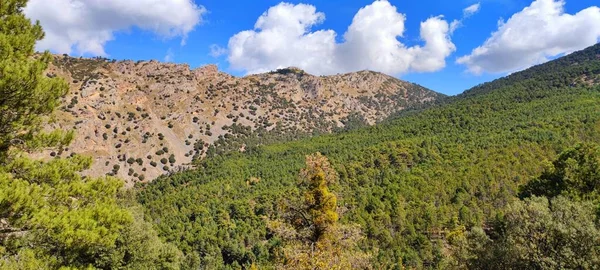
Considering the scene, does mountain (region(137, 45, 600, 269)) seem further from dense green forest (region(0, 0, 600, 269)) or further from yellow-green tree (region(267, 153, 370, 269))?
yellow-green tree (region(267, 153, 370, 269))

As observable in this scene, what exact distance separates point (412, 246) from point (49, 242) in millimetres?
70847

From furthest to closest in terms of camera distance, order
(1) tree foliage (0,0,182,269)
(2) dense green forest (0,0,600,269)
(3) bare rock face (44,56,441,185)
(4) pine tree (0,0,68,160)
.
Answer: (3) bare rock face (44,56,441,185) < (2) dense green forest (0,0,600,269) < (4) pine tree (0,0,68,160) < (1) tree foliage (0,0,182,269)

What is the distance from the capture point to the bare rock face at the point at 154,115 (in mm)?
113875

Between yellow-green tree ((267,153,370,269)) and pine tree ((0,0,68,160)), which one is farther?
yellow-green tree ((267,153,370,269))

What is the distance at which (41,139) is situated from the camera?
9664 millimetres

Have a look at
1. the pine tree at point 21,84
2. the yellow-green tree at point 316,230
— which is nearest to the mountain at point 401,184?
the yellow-green tree at point 316,230

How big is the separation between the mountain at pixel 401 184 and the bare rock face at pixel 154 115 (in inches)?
511

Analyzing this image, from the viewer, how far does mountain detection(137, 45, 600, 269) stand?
7138 cm

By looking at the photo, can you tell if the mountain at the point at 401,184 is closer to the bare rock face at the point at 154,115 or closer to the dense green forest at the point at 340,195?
the dense green forest at the point at 340,195

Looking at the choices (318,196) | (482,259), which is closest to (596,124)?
(482,259)

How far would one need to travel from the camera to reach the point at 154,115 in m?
139

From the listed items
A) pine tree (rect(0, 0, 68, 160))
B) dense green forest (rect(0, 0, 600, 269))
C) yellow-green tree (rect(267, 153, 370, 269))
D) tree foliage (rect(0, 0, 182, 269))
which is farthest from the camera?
yellow-green tree (rect(267, 153, 370, 269))

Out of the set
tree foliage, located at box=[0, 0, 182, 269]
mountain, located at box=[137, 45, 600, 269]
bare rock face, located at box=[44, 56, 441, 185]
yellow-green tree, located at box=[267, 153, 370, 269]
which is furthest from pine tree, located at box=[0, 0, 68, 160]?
bare rock face, located at box=[44, 56, 441, 185]

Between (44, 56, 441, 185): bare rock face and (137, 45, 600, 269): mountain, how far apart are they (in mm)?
12982
